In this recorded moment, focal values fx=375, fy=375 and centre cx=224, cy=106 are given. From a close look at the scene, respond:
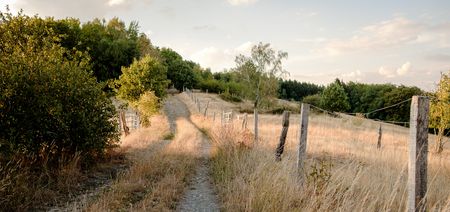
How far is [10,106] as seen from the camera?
30.7ft

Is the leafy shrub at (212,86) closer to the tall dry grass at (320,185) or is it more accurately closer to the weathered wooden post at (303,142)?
the tall dry grass at (320,185)

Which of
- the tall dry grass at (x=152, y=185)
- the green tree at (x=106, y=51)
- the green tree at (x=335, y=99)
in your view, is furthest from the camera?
the green tree at (x=335, y=99)

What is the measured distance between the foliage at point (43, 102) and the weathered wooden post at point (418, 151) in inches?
325

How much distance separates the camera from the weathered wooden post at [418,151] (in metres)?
4.52

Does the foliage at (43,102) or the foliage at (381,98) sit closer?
the foliage at (43,102)

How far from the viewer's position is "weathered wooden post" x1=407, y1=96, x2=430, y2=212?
4516mm

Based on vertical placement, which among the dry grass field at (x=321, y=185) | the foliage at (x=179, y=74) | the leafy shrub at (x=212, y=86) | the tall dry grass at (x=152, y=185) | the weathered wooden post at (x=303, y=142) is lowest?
the tall dry grass at (x=152, y=185)

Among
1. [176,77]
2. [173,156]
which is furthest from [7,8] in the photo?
[176,77]

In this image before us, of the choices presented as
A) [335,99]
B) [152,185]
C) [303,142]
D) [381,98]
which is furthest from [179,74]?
[303,142]

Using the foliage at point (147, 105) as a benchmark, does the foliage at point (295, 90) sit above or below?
above

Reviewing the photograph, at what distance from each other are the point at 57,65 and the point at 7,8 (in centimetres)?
321

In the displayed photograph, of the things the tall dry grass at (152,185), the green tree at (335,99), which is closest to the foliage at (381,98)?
the green tree at (335,99)

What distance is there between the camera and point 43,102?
9781 mm

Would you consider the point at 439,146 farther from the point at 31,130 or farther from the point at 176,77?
the point at 176,77
